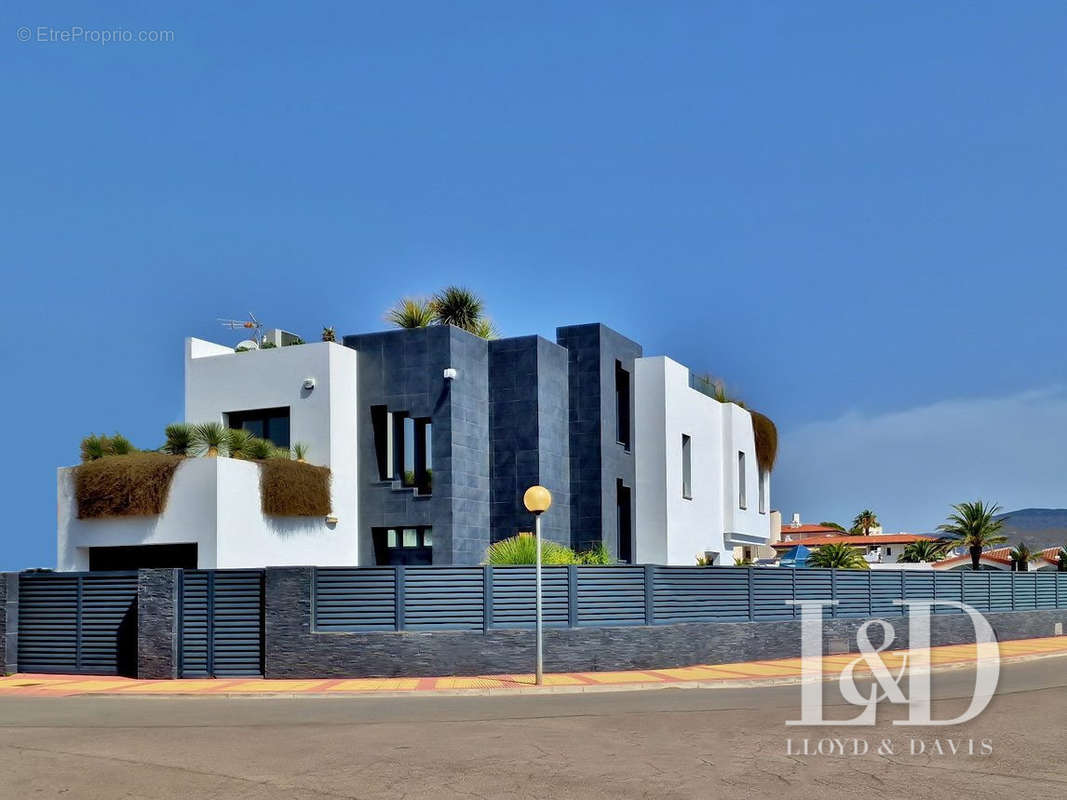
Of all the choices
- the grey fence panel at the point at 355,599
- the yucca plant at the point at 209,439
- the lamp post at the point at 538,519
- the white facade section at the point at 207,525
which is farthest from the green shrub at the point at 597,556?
the yucca plant at the point at 209,439

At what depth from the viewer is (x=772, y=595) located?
23.1 m

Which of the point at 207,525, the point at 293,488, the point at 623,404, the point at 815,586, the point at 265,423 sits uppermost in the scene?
the point at 623,404

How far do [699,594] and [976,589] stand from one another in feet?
39.1

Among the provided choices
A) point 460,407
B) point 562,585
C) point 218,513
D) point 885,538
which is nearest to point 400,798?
point 562,585

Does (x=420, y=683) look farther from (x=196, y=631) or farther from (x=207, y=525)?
(x=207, y=525)

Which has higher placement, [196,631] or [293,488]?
[293,488]

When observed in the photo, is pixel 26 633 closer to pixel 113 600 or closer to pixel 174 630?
pixel 113 600

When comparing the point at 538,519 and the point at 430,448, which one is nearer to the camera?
the point at 538,519

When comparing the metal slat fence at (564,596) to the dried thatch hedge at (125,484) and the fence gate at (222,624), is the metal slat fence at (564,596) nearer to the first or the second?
the fence gate at (222,624)

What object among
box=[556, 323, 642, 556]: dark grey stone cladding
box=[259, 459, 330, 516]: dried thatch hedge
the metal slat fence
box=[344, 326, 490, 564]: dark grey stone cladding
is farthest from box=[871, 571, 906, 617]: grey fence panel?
box=[259, 459, 330, 516]: dried thatch hedge

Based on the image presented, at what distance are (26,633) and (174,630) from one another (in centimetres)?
373

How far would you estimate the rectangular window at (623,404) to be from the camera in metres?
32.4

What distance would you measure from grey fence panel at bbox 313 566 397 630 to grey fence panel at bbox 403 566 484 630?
281 mm

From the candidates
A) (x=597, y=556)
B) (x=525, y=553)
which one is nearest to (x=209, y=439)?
(x=525, y=553)
